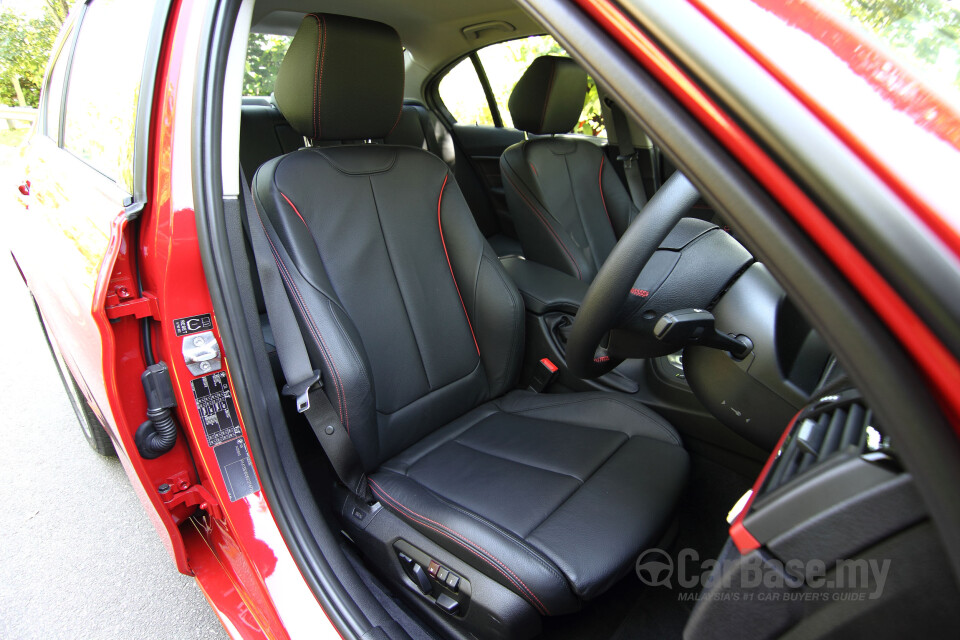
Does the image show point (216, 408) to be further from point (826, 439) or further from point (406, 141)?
point (406, 141)

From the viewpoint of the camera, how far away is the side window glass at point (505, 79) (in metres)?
2.67

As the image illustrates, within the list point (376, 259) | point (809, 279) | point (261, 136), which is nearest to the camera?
point (809, 279)

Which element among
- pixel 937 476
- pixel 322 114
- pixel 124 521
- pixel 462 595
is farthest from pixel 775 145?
pixel 124 521

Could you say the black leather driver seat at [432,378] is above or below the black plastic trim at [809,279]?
below

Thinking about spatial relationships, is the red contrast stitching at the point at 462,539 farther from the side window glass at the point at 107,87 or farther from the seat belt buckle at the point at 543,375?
the side window glass at the point at 107,87

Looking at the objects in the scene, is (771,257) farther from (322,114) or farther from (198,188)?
(322,114)

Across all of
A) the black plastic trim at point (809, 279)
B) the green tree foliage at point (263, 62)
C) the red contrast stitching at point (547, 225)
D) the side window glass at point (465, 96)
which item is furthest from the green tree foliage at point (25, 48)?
the black plastic trim at point (809, 279)

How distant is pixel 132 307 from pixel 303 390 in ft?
1.16

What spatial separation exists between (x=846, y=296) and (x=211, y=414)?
1053 mm

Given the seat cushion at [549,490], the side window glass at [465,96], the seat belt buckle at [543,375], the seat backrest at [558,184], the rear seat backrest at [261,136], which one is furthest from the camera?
the side window glass at [465,96]

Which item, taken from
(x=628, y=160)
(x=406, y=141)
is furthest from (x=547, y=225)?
(x=406, y=141)

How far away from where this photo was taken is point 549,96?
2426mm

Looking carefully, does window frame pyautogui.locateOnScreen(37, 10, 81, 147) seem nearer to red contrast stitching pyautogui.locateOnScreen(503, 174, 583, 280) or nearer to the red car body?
the red car body

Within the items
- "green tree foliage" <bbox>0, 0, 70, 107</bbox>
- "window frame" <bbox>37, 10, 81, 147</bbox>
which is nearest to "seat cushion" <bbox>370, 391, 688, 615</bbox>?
"window frame" <bbox>37, 10, 81, 147</bbox>
